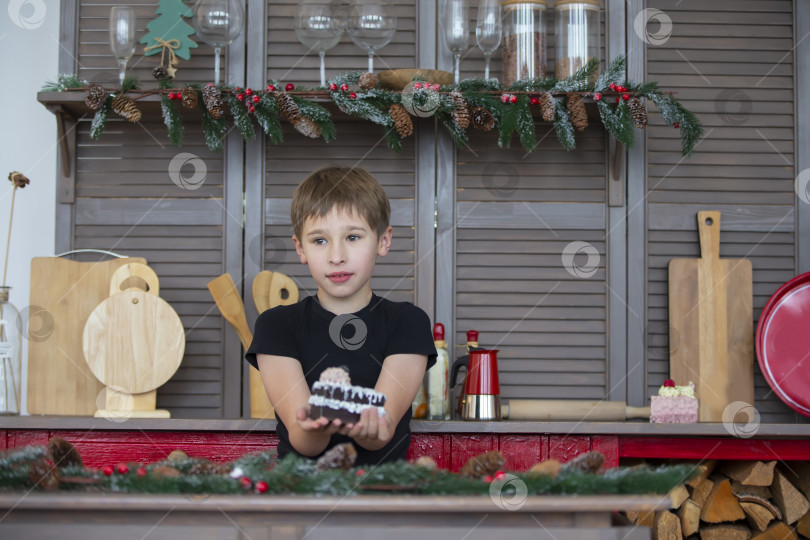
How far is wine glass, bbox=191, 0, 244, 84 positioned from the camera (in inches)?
86.4

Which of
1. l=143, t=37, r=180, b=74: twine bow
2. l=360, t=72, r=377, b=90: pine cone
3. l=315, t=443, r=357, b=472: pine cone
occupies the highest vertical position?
l=143, t=37, r=180, b=74: twine bow

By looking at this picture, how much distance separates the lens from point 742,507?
2.05 m

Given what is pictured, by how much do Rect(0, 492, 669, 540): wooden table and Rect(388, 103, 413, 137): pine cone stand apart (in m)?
1.40

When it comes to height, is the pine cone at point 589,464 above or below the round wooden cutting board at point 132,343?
below

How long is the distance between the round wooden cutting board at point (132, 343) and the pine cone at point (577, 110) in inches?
45.0

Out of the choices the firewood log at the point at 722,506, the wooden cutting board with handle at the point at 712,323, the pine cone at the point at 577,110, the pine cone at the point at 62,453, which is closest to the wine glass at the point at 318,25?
the pine cone at the point at 577,110

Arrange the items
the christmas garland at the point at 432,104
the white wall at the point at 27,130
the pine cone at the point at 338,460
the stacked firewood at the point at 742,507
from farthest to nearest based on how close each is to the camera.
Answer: the white wall at the point at 27,130 → the christmas garland at the point at 432,104 → the stacked firewood at the point at 742,507 → the pine cone at the point at 338,460

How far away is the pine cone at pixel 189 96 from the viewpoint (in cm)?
212

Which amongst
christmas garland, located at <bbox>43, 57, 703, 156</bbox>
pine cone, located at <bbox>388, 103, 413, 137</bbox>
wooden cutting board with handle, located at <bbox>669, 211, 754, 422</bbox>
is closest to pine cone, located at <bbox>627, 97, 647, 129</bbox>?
christmas garland, located at <bbox>43, 57, 703, 156</bbox>

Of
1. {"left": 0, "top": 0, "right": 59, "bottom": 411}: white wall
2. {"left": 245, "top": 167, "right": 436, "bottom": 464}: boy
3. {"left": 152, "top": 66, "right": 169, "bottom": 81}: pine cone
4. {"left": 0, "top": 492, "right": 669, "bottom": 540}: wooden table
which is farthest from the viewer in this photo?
{"left": 0, "top": 0, "right": 59, "bottom": 411}: white wall

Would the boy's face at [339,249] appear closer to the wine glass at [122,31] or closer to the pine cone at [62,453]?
the pine cone at [62,453]

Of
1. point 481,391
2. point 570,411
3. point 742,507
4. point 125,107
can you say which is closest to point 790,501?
point 742,507

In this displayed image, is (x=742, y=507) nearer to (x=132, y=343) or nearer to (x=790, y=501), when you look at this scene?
(x=790, y=501)

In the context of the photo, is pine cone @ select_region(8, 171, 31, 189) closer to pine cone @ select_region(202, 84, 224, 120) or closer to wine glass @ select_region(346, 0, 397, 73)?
pine cone @ select_region(202, 84, 224, 120)
